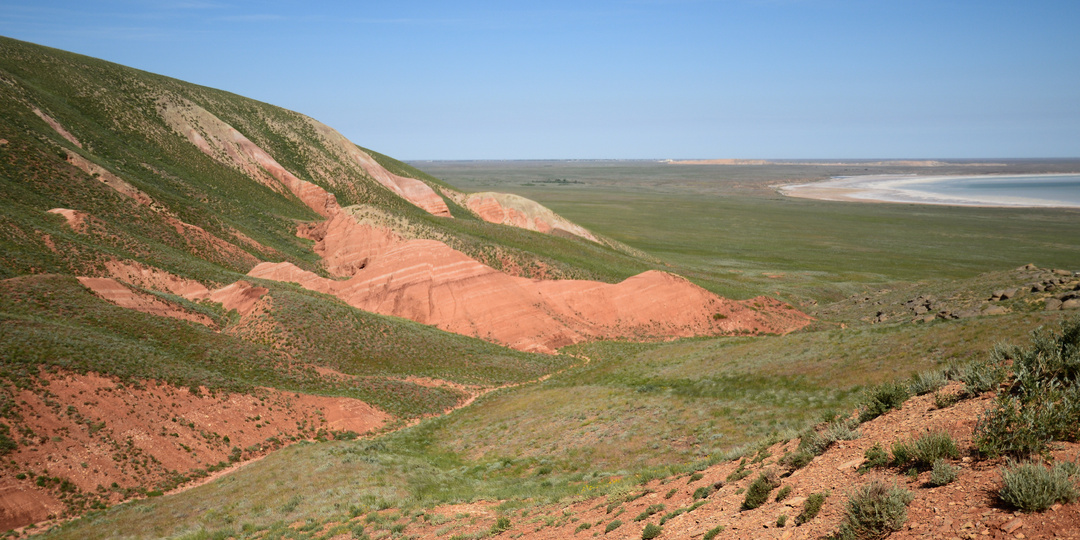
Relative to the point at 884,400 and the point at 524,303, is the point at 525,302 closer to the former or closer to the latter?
the point at 524,303

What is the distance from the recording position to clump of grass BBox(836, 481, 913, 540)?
8727 mm

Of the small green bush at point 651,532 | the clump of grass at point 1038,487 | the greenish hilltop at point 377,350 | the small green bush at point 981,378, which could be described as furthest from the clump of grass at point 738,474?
the clump of grass at point 1038,487

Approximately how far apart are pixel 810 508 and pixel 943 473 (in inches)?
80.9

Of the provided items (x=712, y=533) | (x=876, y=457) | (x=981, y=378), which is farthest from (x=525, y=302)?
(x=876, y=457)

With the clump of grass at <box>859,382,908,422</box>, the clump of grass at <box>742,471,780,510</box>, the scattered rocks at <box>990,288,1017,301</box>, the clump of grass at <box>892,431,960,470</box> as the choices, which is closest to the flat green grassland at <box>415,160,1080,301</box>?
the scattered rocks at <box>990,288,1017,301</box>

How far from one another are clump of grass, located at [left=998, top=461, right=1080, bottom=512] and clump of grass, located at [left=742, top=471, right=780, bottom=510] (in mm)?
3909

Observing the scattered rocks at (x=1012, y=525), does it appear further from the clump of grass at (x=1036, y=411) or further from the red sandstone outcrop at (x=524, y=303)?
the red sandstone outcrop at (x=524, y=303)

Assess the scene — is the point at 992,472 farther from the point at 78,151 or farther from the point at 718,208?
the point at 718,208

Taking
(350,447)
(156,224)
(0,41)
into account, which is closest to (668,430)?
(350,447)

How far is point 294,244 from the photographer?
66.1 m

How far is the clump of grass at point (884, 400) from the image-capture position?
13414 mm

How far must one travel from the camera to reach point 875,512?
882 cm

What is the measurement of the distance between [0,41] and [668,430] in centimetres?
9917

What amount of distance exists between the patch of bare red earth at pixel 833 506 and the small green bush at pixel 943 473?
108 millimetres
